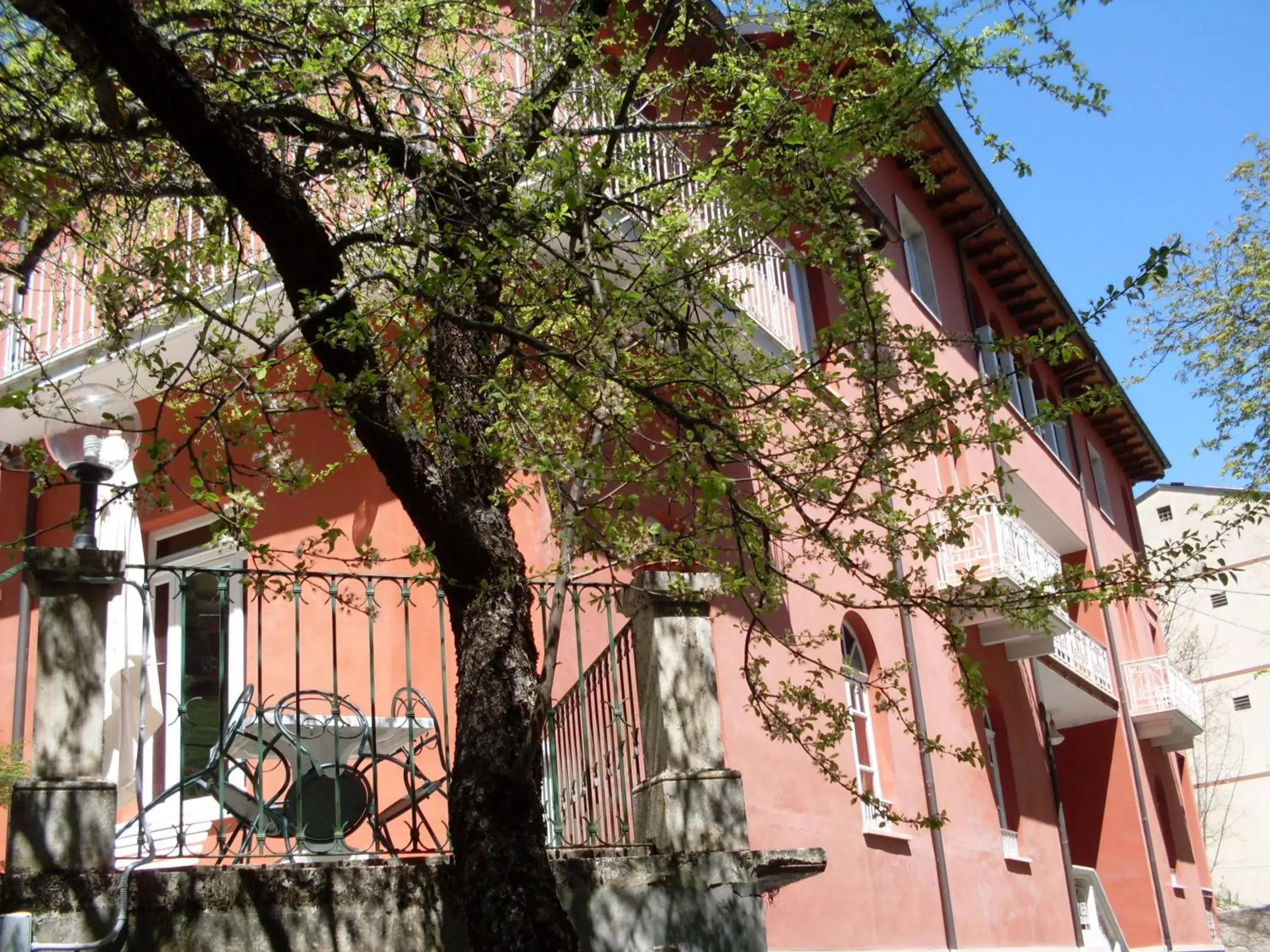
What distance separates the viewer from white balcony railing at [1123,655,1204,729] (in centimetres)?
2111

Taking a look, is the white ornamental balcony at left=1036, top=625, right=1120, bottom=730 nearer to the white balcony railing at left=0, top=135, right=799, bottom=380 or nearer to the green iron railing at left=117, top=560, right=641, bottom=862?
the white balcony railing at left=0, top=135, right=799, bottom=380

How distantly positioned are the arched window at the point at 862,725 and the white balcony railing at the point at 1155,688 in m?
9.82

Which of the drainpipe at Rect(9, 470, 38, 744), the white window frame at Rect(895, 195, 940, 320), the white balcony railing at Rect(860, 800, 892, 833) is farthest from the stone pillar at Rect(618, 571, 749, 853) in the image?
the white window frame at Rect(895, 195, 940, 320)

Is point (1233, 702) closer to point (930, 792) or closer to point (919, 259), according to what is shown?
point (919, 259)

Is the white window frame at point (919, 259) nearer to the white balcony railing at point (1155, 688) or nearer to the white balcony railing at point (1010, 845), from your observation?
the white balcony railing at point (1010, 845)

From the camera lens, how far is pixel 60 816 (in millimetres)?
4473

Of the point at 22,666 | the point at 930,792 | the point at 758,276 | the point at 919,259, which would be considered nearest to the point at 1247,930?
the point at 919,259

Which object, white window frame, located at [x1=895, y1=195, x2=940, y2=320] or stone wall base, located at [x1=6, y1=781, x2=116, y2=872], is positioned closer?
stone wall base, located at [x1=6, y1=781, x2=116, y2=872]

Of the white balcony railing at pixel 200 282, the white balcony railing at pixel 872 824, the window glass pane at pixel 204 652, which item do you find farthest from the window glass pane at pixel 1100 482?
the window glass pane at pixel 204 652

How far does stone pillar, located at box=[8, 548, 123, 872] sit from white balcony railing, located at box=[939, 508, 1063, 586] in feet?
37.1

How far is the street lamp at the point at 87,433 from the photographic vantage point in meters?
5.76

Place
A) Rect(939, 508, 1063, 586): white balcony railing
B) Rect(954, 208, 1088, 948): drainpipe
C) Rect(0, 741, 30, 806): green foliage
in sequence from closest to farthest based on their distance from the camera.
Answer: Rect(0, 741, 30, 806): green foliage, Rect(939, 508, 1063, 586): white balcony railing, Rect(954, 208, 1088, 948): drainpipe

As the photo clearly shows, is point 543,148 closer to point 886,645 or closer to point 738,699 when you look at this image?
point 738,699

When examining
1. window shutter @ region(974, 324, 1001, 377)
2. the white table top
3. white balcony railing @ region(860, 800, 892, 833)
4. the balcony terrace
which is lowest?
white balcony railing @ region(860, 800, 892, 833)
